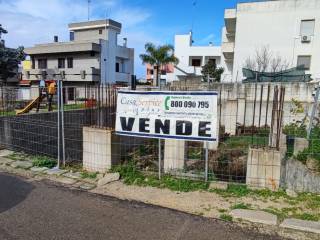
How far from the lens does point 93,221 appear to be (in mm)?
4078

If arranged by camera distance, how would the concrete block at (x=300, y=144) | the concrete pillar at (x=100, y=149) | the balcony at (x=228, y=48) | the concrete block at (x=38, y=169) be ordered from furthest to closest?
the balcony at (x=228, y=48), the concrete block at (x=300, y=144), the concrete block at (x=38, y=169), the concrete pillar at (x=100, y=149)

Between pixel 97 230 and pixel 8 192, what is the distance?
7.55 ft

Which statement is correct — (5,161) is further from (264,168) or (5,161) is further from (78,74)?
(78,74)

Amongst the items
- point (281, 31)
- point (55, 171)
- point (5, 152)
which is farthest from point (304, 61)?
point (55, 171)

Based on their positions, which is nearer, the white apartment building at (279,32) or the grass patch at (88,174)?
the grass patch at (88,174)

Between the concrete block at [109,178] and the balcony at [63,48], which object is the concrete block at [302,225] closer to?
the concrete block at [109,178]

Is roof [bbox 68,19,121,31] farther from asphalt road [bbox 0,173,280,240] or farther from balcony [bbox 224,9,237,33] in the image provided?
asphalt road [bbox 0,173,280,240]

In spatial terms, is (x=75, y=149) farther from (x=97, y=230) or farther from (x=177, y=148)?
(x=97, y=230)

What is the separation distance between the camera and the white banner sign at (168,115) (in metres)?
5.36

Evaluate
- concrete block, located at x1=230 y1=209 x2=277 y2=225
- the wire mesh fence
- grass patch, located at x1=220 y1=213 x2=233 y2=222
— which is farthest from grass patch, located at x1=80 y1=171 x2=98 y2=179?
concrete block, located at x1=230 y1=209 x2=277 y2=225

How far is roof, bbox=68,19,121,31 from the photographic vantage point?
3922cm

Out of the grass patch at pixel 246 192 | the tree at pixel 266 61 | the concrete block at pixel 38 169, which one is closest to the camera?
the grass patch at pixel 246 192

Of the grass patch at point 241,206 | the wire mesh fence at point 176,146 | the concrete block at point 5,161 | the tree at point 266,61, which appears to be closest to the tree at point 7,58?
the wire mesh fence at point 176,146

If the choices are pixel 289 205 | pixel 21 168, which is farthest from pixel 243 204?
pixel 21 168
